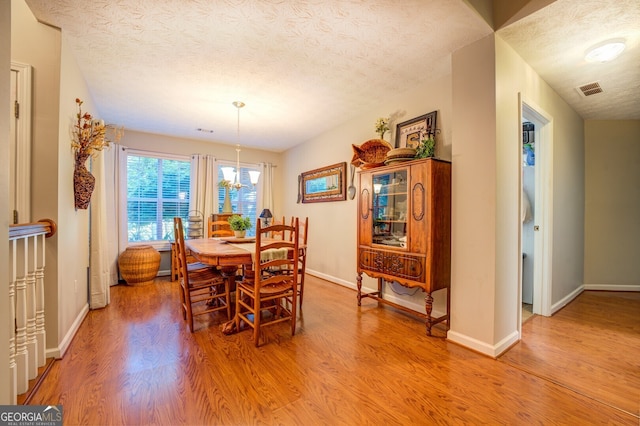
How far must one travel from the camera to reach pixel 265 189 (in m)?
5.59

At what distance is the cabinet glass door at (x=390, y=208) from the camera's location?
2.59m

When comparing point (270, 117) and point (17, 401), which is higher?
point (270, 117)

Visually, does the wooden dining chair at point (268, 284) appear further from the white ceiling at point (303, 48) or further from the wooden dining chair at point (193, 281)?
the white ceiling at point (303, 48)

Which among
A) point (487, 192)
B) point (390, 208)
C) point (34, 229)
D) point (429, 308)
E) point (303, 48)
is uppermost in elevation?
point (303, 48)

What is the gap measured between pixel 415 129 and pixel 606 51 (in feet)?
4.90

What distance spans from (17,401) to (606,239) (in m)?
6.36

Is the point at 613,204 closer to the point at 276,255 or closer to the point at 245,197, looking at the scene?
the point at 276,255

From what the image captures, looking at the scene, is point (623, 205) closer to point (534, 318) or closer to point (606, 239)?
point (606, 239)

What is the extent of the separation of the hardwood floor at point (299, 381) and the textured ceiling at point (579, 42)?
2.43 metres

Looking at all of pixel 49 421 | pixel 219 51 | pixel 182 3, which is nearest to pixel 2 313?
pixel 49 421

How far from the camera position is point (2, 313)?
1001 mm

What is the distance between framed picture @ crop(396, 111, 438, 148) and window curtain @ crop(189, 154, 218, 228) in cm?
348

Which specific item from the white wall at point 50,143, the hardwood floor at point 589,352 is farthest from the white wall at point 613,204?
the white wall at point 50,143

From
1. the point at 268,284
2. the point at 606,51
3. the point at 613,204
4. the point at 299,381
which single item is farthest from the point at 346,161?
the point at 613,204
